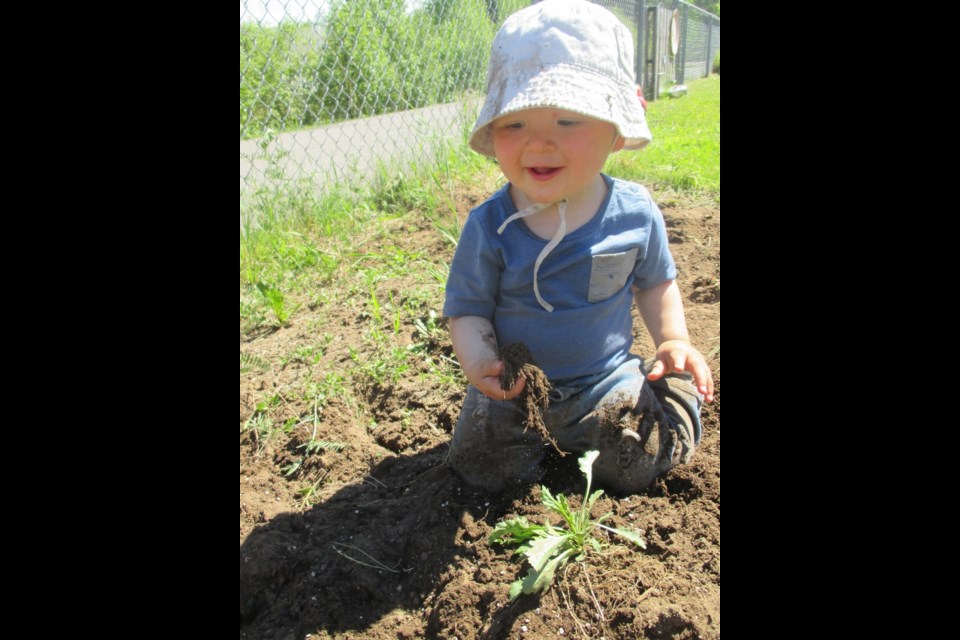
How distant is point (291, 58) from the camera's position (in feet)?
17.3

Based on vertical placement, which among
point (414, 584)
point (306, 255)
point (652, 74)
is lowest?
point (414, 584)

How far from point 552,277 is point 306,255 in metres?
2.37

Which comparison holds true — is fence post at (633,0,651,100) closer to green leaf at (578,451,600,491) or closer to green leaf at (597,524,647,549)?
green leaf at (578,451,600,491)

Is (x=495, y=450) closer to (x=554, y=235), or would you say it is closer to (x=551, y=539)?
(x=551, y=539)

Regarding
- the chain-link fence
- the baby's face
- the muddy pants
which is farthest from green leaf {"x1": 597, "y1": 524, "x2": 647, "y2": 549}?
the chain-link fence

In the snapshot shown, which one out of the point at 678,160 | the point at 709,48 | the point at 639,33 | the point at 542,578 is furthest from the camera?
the point at 709,48

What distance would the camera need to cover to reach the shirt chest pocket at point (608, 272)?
6.75 ft

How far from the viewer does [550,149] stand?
6.08 ft

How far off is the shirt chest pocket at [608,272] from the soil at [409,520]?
19.9 inches

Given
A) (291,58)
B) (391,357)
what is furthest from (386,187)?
(391,357)

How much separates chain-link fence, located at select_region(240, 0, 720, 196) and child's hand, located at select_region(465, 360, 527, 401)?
271 cm

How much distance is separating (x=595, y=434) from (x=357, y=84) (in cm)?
446

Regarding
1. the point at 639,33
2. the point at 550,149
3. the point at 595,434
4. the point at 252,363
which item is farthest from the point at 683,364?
the point at 639,33

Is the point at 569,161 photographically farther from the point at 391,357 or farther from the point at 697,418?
the point at 391,357
